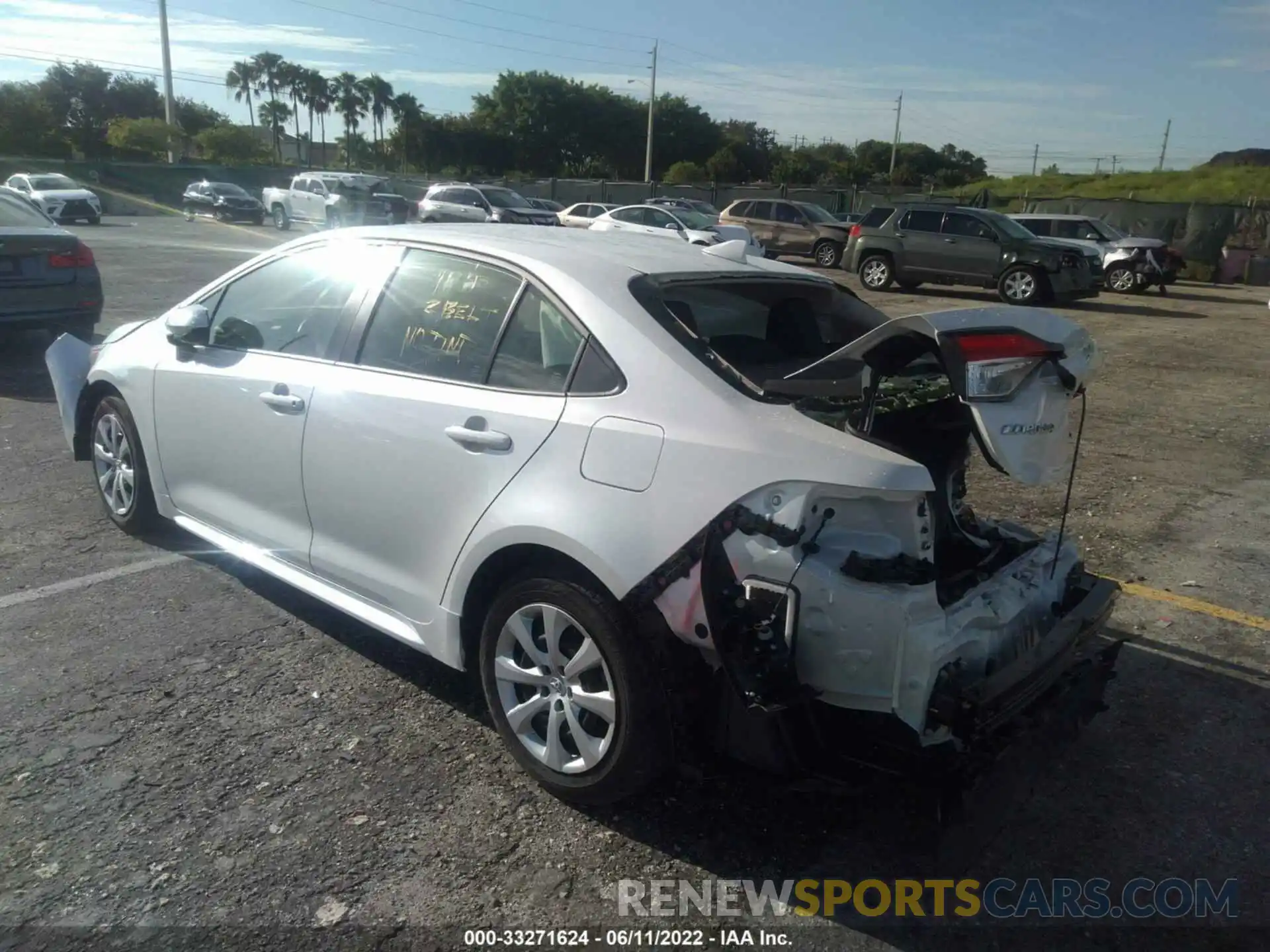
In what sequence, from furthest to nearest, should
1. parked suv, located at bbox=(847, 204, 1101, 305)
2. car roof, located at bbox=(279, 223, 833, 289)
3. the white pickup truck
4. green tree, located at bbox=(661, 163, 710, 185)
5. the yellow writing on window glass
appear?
green tree, located at bbox=(661, 163, 710, 185)
the white pickup truck
parked suv, located at bbox=(847, 204, 1101, 305)
the yellow writing on window glass
car roof, located at bbox=(279, 223, 833, 289)

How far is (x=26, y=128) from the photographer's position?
58.4 m

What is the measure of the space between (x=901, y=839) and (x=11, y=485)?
548cm

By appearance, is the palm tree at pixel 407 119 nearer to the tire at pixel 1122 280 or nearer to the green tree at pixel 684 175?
the green tree at pixel 684 175

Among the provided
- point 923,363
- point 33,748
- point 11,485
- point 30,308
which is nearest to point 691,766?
point 923,363

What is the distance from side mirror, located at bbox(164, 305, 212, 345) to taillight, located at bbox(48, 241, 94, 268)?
5.83 meters

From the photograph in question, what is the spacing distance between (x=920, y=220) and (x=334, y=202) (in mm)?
19455

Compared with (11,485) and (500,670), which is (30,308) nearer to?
(11,485)

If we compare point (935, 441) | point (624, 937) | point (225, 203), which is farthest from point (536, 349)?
point (225, 203)

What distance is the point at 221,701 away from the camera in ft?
11.8

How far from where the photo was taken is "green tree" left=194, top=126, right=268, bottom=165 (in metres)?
69.5

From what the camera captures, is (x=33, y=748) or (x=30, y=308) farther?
(x=30, y=308)

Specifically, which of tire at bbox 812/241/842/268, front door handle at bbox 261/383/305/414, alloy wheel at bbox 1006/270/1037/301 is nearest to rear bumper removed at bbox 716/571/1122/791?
front door handle at bbox 261/383/305/414

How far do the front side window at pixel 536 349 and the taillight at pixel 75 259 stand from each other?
771 centimetres

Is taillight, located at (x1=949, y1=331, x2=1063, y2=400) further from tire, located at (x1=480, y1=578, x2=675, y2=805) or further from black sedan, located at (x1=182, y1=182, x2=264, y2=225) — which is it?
black sedan, located at (x1=182, y1=182, x2=264, y2=225)
